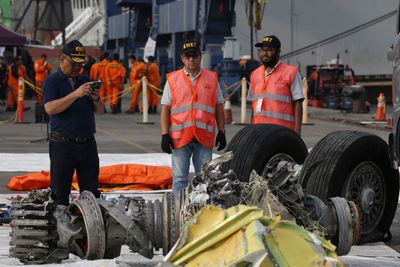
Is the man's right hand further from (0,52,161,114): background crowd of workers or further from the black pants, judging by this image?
(0,52,161,114): background crowd of workers

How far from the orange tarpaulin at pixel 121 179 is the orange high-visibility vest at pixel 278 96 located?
248 cm

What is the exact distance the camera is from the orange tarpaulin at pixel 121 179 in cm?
1065

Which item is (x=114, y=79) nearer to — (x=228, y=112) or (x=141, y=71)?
(x=141, y=71)

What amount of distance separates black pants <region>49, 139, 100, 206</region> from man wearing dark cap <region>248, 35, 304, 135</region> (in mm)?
2027

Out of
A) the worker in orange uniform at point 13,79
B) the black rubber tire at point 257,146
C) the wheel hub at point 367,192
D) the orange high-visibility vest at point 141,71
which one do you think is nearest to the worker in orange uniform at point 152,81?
the orange high-visibility vest at point 141,71

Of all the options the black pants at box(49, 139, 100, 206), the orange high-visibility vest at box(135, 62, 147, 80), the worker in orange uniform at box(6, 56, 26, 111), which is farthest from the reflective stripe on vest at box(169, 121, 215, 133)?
the worker in orange uniform at box(6, 56, 26, 111)

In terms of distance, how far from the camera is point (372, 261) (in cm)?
685

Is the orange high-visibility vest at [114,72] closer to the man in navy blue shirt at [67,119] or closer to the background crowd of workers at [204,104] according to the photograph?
the background crowd of workers at [204,104]

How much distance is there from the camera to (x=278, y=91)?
8672mm

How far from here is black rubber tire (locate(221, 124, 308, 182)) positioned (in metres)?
7.77

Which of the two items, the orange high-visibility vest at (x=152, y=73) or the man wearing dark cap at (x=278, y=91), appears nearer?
the man wearing dark cap at (x=278, y=91)

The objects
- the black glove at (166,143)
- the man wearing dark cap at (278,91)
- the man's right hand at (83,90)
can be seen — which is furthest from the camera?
the man wearing dark cap at (278,91)

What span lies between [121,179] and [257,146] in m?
3.54

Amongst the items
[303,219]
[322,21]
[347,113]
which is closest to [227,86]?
[347,113]
